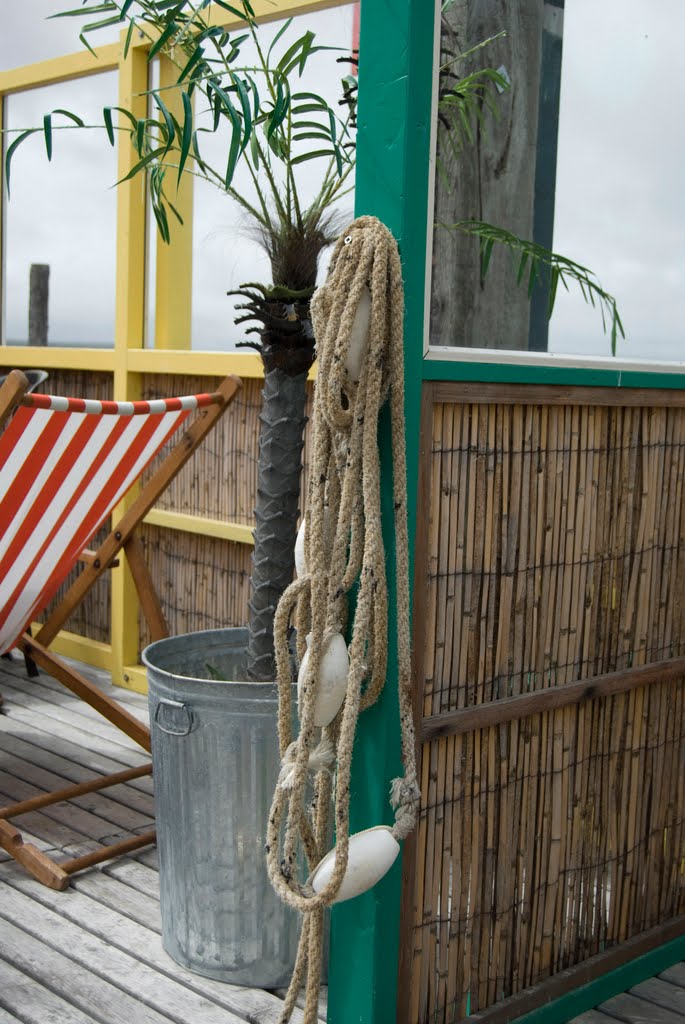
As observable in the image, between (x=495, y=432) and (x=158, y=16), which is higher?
(x=158, y=16)

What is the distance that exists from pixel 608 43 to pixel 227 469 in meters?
2.02

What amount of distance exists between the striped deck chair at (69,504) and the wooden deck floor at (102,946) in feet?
0.29

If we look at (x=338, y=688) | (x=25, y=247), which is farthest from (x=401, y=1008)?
(x=25, y=247)

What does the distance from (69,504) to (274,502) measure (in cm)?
85

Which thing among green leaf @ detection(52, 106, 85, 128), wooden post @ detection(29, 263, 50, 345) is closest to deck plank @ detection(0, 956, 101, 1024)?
green leaf @ detection(52, 106, 85, 128)

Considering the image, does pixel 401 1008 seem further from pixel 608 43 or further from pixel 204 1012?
pixel 608 43

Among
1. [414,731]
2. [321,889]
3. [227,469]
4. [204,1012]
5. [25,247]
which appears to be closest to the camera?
[321,889]

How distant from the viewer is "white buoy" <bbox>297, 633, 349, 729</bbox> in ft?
5.79

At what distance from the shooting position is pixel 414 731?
1.88 meters

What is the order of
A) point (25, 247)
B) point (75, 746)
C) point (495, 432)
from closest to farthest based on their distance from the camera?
point (495, 432), point (75, 746), point (25, 247)

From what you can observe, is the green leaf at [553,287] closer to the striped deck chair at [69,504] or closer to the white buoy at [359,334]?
the white buoy at [359,334]

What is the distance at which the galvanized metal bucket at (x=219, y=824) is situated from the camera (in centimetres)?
222

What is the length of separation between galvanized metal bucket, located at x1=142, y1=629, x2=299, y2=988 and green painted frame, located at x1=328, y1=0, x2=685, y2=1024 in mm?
352

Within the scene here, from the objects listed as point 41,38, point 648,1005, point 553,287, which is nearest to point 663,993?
point 648,1005
